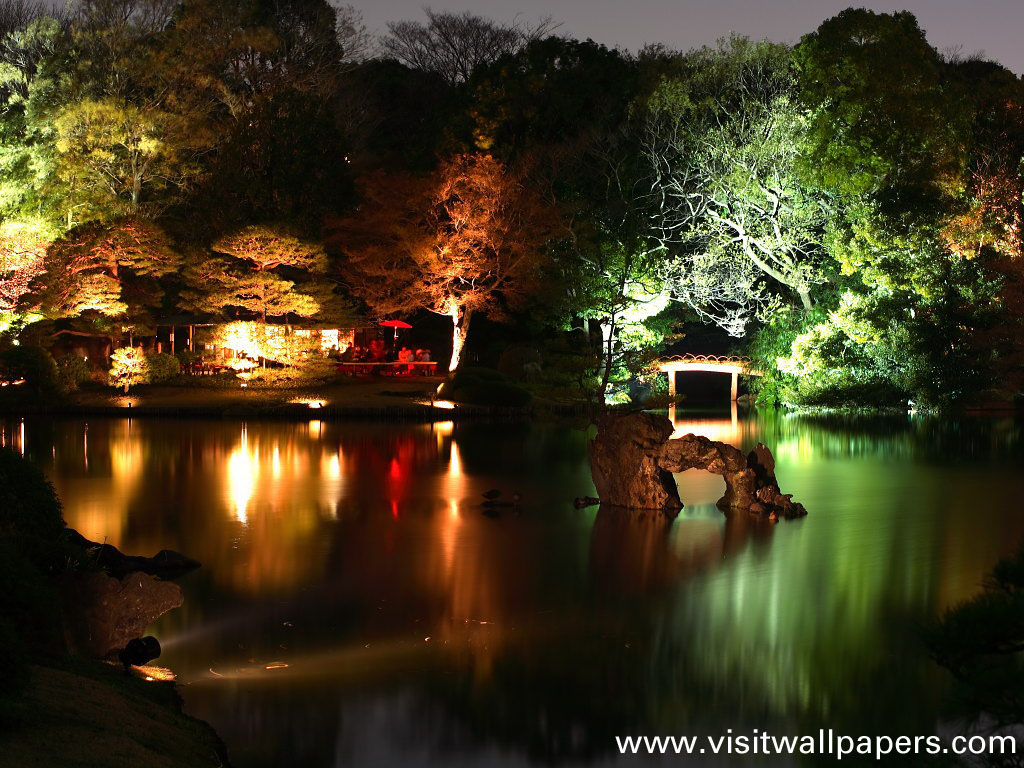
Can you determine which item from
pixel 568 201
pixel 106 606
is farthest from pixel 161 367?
pixel 106 606

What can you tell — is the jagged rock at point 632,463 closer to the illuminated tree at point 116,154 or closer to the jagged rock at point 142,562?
the jagged rock at point 142,562

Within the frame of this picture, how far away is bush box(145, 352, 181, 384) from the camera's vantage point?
27.8 meters

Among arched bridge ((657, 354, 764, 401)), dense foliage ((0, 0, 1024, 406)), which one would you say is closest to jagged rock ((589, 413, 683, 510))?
dense foliage ((0, 0, 1024, 406))

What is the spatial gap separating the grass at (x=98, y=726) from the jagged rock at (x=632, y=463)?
7273 millimetres

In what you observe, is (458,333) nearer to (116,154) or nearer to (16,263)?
(116,154)

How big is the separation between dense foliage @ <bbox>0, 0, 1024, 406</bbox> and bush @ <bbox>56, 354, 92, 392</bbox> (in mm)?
766

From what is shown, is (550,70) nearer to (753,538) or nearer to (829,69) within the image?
(829,69)

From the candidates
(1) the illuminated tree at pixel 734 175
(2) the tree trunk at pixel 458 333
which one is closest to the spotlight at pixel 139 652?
(2) the tree trunk at pixel 458 333

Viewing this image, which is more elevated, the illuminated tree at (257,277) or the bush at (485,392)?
the illuminated tree at (257,277)

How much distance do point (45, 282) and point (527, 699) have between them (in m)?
22.8

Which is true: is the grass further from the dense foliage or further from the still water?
the dense foliage

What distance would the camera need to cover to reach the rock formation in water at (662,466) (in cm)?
1304

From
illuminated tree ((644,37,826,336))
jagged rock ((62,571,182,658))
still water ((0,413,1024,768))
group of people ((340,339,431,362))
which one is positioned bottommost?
still water ((0,413,1024,768))

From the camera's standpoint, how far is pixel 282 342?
28.5 meters
